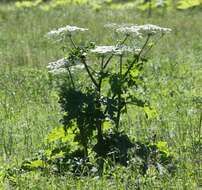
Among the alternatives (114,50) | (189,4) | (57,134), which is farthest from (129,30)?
(189,4)

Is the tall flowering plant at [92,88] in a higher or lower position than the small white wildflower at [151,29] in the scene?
lower

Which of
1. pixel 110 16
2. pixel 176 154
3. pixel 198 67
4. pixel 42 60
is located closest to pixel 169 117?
pixel 176 154

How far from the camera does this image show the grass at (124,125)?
19.2ft

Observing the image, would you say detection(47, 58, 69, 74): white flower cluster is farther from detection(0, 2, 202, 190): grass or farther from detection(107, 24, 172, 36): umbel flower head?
detection(0, 2, 202, 190): grass

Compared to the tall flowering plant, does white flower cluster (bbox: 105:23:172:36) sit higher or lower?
higher

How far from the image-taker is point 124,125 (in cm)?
825

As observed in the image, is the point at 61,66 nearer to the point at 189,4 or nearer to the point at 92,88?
the point at 92,88

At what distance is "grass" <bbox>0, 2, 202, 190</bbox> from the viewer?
5.84 m

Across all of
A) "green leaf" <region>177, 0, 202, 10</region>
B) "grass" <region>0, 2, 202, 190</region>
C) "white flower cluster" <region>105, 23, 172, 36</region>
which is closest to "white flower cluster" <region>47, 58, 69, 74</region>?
"white flower cluster" <region>105, 23, 172, 36</region>

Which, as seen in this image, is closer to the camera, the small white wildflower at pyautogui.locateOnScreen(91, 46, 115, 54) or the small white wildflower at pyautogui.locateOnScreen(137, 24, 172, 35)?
the small white wildflower at pyautogui.locateOnScreen(91, 46, 115, 54)

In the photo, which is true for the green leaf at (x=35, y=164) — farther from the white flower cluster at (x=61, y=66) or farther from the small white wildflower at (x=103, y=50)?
the small white wildflower at (x=103, y=50)

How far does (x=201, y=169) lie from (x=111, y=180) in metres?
0.85

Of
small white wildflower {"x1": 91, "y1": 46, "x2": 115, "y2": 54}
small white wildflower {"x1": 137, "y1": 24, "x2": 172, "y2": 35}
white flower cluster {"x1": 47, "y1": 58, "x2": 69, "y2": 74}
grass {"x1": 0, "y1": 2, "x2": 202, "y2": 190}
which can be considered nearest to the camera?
grass {"x1": 0, "y1": 2, "x2": 202, "y2": 190}

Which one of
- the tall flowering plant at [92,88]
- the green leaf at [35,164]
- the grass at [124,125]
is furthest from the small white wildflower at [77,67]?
Answer: the grass at [124,125]
